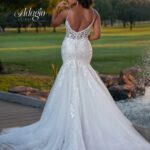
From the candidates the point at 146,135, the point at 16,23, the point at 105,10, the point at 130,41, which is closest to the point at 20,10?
the point at 16,23

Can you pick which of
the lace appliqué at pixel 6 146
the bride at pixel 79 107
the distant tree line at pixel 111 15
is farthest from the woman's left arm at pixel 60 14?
the distant tree line at pixel 111 15

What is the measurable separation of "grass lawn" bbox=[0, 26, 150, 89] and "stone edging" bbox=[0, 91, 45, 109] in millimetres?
6954

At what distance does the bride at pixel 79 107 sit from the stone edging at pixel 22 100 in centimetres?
→ 252

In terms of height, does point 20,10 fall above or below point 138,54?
above

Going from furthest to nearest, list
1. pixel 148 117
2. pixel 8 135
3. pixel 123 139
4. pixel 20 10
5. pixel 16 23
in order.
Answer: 1. pixel 16 23
2. pixel 20 10
3. pixel 148 117
4. pixel 8 135
5. pixel 123 139

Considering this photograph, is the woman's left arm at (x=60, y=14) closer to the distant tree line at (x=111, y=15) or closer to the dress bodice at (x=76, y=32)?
the dress bodice at (x=76, y=32)

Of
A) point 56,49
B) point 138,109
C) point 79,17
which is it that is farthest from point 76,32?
point 56,49

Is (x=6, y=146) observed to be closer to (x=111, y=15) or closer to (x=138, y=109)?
(x=138, y=109)

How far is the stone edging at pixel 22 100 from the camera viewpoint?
321 inches

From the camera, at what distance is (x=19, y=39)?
16.6 m

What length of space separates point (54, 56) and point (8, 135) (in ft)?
38.5

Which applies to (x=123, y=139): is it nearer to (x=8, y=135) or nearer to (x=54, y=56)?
(x=8, y=135)

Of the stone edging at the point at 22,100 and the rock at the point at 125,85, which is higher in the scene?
the stone edging at the point at 22,100

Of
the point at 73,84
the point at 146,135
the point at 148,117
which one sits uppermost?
the point at 73,84
